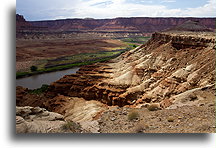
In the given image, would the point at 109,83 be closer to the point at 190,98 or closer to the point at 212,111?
the point at 190,98

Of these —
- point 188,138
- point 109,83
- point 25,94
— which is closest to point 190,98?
point 188,138

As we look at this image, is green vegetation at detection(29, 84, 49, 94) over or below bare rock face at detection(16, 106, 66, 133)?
below

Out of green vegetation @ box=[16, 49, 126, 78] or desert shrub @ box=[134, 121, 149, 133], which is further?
green vegetation @ box=[16, 49, 126, 78]

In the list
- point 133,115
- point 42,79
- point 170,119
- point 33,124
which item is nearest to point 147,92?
point 133,115

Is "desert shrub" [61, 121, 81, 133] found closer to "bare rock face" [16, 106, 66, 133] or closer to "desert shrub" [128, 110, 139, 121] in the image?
"bare rock face" [16, 106, 66, 133]

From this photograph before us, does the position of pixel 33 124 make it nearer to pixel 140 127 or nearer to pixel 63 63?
pixel 140 127

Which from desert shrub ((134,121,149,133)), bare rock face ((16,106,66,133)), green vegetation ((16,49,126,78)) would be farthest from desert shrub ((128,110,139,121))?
green vegetation ((16,49,126,78))

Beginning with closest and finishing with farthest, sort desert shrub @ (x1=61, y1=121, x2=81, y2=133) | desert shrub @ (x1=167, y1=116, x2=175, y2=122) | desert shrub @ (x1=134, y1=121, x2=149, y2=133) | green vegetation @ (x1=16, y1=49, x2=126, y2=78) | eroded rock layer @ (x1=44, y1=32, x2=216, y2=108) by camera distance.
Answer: desert shrub @ (x1=134, y1=121, x2=149, y2=133) → desert shrub @ (x1=61, y1=121, x2=81, y2=133) → desert shrub @ (x1=167, y1=116, x2=175, y2=122) → eroded rock layer @ (x1=44, y1=32, x2=216, y2=108) → green vegetation @ (x1=16, y1=49, x2=126, y2=78)

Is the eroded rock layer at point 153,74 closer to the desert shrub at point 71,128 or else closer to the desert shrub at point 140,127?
the desert shrub at point 140,127
